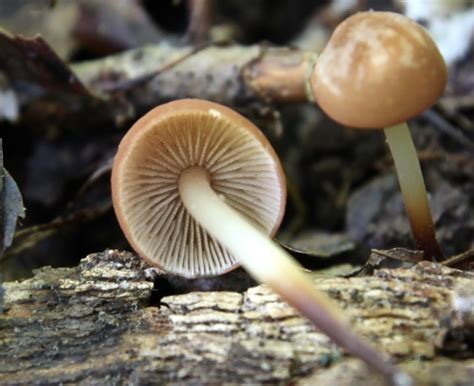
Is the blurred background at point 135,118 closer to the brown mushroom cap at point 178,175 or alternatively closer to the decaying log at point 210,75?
the decaying log at point 210,75

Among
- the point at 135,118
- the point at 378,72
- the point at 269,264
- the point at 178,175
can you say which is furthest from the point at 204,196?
the point at 135,118

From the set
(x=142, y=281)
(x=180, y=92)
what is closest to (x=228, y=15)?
(x=180, y=92)

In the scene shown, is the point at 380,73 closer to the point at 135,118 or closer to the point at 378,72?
the point at 378,72

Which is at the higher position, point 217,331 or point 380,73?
point 380,73

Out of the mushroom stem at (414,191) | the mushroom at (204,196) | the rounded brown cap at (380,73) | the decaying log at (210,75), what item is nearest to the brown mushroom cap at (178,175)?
the mushroom at (204,196)

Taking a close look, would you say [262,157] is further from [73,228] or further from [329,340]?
A: [73,228]

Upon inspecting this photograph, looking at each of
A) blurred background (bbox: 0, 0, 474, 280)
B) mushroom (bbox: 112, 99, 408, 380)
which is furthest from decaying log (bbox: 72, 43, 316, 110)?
mushroom (bbox: 112, 99, 408, 380)

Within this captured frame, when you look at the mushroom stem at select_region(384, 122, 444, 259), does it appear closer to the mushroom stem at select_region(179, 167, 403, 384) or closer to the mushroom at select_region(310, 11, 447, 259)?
the mushroom at select_region(310, 11, 447, 259)
